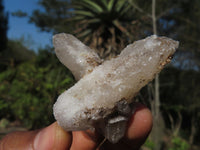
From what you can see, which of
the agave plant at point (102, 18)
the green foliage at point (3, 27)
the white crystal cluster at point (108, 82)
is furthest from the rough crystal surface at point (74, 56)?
the green foliage at point (3, 27)

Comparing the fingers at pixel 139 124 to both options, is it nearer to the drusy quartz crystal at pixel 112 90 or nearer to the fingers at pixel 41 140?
the drusy quartz crystal at pixel 112 90

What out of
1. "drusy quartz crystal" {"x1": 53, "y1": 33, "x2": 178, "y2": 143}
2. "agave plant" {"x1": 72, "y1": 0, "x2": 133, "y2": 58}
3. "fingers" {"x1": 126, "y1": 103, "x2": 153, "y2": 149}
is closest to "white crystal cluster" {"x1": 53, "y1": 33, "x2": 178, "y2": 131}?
"drusy quartz crystal" {"x1": 53, "y1": 33, "x2": 178, "y2": 143}

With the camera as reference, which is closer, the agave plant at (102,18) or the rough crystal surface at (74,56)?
the rough crystal surface at (74,56)

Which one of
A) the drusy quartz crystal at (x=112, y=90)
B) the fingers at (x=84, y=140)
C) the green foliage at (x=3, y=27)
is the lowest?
the fingers at (x=84, y=140)

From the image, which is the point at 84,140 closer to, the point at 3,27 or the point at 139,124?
the point at 139,124

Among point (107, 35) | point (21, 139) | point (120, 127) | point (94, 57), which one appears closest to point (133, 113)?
point (120, 127)

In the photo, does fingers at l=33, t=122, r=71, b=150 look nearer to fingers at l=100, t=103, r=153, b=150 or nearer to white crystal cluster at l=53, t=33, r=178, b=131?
white crystal cluster at l=53, t=33, r=178, b=131
